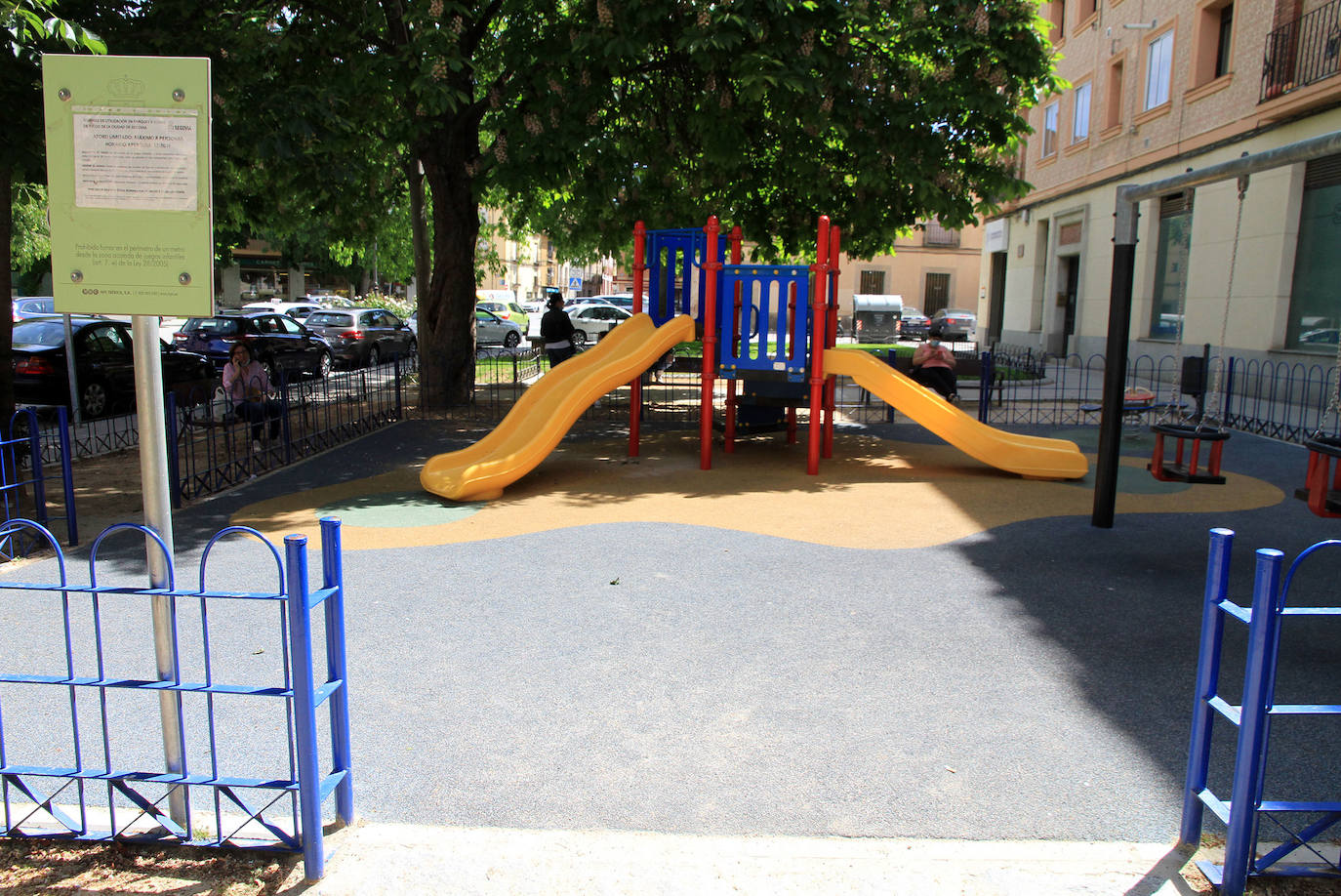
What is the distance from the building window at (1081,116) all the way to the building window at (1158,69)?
10.6ft

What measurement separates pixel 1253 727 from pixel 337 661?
2.87 m

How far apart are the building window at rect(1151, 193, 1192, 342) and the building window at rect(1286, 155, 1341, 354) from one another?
3.43 metres

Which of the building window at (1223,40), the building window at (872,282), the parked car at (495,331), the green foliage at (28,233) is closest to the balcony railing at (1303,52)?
the building window at (1223,40)

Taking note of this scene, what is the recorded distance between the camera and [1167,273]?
810 inches

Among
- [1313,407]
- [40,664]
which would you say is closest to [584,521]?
[40,664]

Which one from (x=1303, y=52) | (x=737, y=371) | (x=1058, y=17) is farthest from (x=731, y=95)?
(x=1058, y=17)

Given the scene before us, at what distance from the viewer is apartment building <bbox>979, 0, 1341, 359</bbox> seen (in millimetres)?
15492

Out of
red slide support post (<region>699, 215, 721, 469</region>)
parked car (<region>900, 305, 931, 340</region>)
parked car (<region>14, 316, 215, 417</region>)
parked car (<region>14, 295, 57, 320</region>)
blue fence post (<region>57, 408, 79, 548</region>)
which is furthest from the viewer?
parked car (<region>900, 305, 931, 340</region>)

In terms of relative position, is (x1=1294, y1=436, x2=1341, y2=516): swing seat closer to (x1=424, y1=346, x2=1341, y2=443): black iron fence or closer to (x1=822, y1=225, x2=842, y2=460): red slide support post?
(x1=822, y1=225, x2=842, y2=460): red slide support post

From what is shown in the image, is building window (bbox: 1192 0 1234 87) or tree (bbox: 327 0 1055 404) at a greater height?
building window (bbox: 1192 0 1234 87)

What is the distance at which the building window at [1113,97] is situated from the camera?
23.2 m

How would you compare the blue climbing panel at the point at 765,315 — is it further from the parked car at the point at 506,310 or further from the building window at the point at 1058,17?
the parked car at the point at 506,310

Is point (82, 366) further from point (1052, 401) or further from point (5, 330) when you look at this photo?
point (1052, 401)

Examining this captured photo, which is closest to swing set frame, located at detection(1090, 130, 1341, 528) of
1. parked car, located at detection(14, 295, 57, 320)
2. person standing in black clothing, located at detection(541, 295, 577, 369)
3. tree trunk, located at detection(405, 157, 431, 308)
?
person standing in black clothing, located at detection(541, 295, 577, 369)
